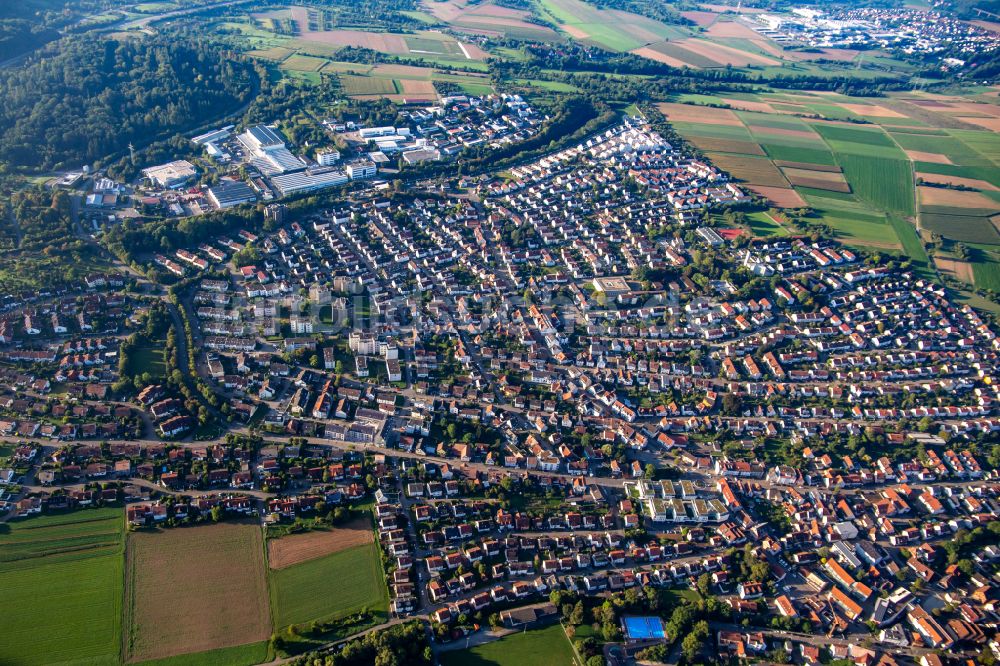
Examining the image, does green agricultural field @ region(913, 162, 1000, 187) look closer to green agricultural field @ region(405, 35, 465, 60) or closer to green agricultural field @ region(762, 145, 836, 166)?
green agricultural field @ region(762, 145, 836, 166)

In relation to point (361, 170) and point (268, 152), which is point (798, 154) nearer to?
point (361, 170)

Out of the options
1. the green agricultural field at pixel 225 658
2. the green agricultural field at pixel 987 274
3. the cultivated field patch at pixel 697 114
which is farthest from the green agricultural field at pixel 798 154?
the green agricultural field at pixel 225 658

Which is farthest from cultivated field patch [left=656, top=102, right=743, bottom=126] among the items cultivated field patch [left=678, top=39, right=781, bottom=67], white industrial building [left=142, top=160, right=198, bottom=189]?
white industrial building [left=142, top=160, right=198, bottom=189]

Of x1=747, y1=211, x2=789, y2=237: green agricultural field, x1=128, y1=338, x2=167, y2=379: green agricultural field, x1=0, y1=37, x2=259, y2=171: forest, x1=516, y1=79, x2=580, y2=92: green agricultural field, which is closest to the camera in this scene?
x1=128, y1=338, x2=167, y2=379: green agricultural field

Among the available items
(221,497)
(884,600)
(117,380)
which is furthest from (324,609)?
(884,600)

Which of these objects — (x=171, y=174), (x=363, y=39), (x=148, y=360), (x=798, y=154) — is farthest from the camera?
(x=363, y=39)

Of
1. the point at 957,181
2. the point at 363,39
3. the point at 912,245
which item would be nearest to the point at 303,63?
the point at 363,39
